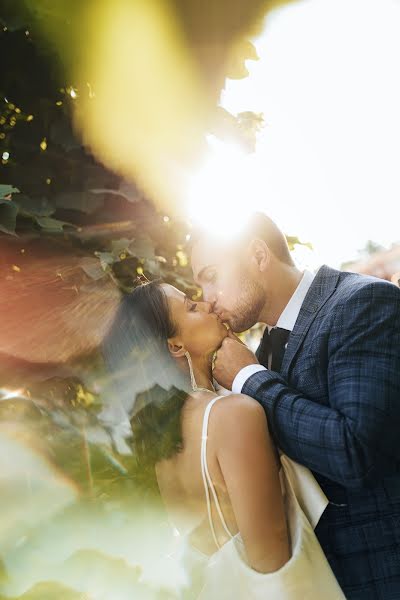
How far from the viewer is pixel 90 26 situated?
2342mm

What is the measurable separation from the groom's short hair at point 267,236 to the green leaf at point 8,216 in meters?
1.69

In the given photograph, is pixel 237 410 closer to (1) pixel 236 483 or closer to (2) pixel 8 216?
(1) pixel 236 483

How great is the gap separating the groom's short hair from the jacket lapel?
534 mm

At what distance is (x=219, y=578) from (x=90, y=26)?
2.48 meters

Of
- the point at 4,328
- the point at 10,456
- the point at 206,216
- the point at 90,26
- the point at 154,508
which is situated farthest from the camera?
A: the point at 206,216

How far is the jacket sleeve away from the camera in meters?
2.13

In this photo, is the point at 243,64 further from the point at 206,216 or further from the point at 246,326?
the point at 246,326

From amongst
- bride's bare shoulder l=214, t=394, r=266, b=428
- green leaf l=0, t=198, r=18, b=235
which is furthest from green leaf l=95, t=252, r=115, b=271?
bride's bare shoulder l=214, t=394, r=266, b=428

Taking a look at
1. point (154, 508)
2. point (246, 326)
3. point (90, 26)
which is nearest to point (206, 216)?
point (246, 326)

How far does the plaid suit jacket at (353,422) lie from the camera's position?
7.04 ft

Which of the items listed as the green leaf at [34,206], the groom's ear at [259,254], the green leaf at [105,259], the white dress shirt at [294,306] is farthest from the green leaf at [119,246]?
the groom's ear at [259,254]

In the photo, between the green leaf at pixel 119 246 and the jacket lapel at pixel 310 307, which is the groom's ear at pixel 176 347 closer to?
the jacket lapel at pixel 310 307

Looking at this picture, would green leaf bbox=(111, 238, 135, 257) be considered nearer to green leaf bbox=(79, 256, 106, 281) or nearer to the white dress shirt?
green leaf bbox=(79, 256, 106, 281)

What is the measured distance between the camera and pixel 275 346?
3.15 m
